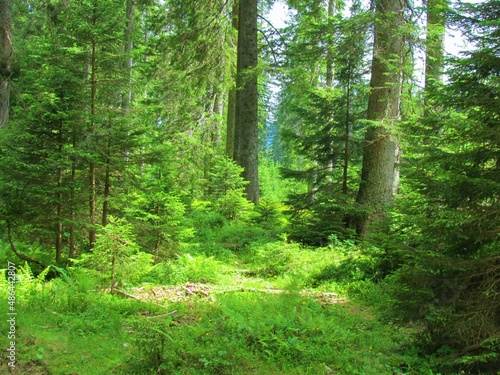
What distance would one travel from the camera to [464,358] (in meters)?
3.35

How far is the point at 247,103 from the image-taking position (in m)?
12.7

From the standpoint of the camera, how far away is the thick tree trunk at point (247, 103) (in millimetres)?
12734

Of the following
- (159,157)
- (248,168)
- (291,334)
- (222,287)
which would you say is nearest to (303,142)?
(248,168)

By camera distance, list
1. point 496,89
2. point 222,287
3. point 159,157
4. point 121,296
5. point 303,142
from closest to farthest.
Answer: point 496,89
point 121,296
point 222,287
point 159,157
point 303,142

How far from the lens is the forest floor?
3.77 metres

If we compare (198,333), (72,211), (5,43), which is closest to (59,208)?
(72,211)

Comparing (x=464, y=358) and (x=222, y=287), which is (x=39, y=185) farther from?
(x=464, y=358)

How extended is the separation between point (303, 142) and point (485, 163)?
6.68 metres

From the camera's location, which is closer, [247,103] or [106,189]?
[106,189]

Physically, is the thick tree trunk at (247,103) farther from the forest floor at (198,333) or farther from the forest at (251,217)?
the forest floor at (198,333)

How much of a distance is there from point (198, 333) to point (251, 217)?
7.71m

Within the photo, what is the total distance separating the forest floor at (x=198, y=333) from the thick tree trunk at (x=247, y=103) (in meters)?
6.90

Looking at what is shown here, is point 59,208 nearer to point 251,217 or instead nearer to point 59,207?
point 59,207

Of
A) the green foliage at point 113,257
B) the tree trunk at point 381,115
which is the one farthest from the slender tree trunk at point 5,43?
the tree trunk at point 381,115
